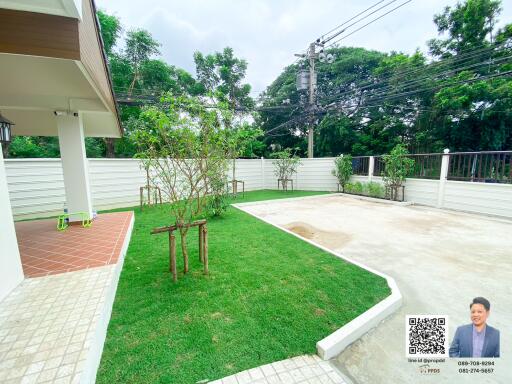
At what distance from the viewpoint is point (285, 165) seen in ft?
36.4

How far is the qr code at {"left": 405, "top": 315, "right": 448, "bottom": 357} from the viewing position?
1.80 m

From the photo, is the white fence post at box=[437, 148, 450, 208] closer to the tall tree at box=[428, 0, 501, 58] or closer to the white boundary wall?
Result: the white boundary wall

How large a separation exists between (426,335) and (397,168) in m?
7.44

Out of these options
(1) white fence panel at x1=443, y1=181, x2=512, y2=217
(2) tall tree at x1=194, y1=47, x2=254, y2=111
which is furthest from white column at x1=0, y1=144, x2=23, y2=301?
(2) tall tree at x1=194, y1=47, x2=254, y2=111

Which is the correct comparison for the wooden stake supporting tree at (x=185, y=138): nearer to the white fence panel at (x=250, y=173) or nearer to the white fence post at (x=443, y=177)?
the white fence post at (x=443, y=177)

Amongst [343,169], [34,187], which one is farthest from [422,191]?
[34,187]

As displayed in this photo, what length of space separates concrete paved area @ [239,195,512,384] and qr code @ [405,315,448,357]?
2.3 inches

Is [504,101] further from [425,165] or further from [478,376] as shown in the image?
[478,376]

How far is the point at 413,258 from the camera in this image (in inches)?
139

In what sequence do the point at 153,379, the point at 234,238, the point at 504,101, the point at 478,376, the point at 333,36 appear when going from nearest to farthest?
the point at 153,379
the point at 478,376
the point at 234,238
the point at 333,36
the point at 504,101

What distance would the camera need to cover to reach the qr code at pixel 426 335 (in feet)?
5.91

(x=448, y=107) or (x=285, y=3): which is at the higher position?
(x=285, y=3)

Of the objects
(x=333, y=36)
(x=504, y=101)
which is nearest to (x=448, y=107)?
(x=504, y=101)

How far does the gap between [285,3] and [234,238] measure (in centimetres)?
865
